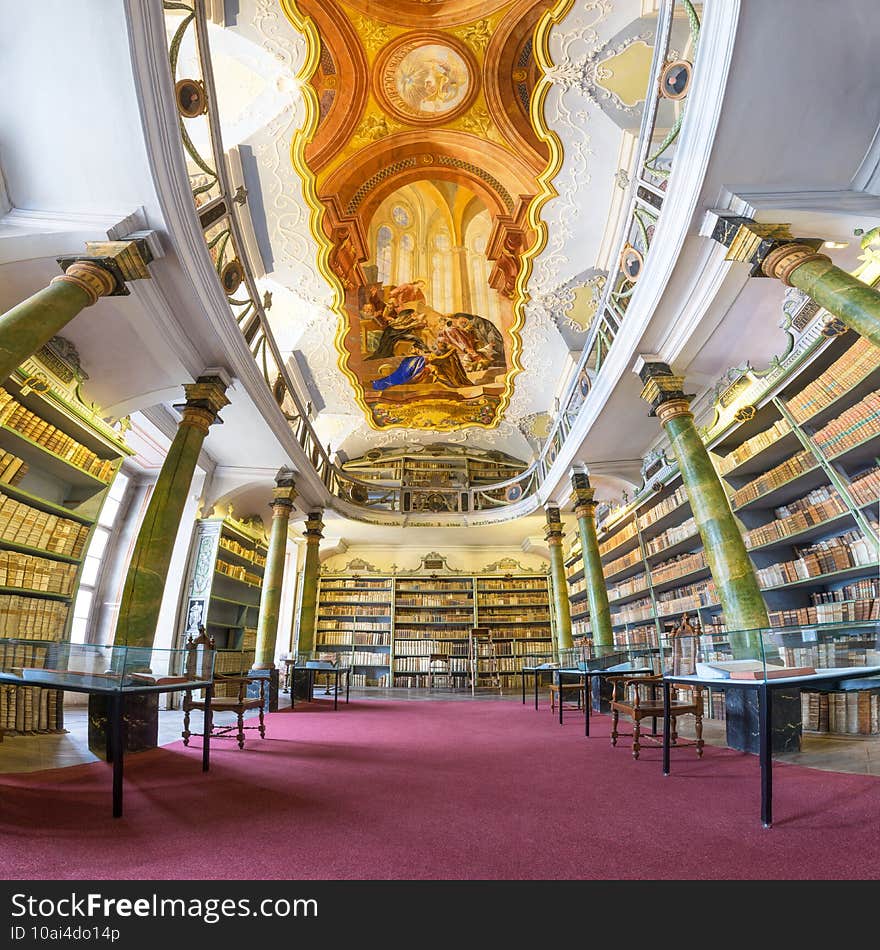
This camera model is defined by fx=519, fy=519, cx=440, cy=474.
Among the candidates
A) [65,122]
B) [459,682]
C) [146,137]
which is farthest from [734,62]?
[459,682]

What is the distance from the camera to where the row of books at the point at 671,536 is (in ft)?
26.8

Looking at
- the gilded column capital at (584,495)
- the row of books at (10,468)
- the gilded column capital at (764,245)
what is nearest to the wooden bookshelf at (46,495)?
the row of books at (10,468)

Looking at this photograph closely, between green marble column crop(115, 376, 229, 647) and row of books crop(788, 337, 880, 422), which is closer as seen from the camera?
row of books crop(788, 337, 880, 422)

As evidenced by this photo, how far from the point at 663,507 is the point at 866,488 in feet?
13.1

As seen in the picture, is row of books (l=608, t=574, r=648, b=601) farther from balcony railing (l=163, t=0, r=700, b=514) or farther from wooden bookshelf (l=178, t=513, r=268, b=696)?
wooden bookshelf (l=178, t=513, r=268, b=696)

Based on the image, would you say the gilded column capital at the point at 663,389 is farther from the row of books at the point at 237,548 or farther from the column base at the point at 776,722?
the row of books at the point at 237,548

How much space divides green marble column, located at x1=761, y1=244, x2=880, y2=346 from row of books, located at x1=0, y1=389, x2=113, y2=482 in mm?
7359

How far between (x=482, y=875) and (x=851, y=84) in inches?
228

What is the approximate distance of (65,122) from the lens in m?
4.08

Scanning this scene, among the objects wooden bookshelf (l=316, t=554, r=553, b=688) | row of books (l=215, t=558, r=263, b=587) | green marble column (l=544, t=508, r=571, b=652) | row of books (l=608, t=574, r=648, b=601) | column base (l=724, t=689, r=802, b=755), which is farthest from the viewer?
wooden bookshelf (l=316, t=554, r=553, b=688)

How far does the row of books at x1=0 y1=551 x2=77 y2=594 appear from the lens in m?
5.33

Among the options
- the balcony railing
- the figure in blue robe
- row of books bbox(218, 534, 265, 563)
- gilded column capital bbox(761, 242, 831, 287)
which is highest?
the figure in blue robe

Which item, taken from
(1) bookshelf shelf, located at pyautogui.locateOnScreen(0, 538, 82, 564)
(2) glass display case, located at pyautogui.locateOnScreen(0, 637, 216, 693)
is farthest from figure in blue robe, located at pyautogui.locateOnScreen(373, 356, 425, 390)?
(2) glass display case, located at pyautogui.locateOnScreen(0, 637, 216, 693)

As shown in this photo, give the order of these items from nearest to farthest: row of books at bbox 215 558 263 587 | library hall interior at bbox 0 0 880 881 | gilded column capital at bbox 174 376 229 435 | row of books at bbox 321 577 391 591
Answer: library hall interior at bbox 0 0 880 881 → gilded column capital at bbox 174 376 229 435 → row of books at bbox 215 558 263 587 → row of books at bbox 321 577 391 591
